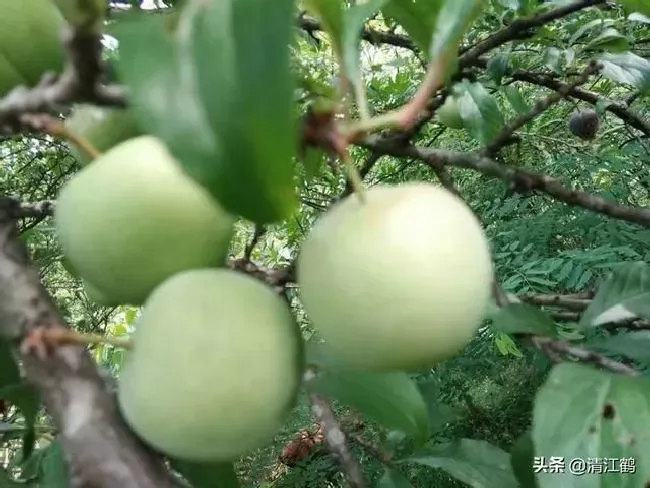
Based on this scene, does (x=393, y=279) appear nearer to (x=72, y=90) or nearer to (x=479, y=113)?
(x=72, y=90)

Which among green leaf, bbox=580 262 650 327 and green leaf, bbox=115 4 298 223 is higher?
green leaf, bbox=115 4 298 223

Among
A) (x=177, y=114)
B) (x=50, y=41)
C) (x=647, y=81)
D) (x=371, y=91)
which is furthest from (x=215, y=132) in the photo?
(x=371, y=91)

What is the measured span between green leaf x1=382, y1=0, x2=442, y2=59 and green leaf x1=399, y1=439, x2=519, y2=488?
1.40ft

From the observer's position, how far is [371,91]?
2125mm

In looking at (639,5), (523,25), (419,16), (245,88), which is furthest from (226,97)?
(523,25)

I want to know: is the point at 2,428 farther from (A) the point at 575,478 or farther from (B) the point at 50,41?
(A) the point at 575,478

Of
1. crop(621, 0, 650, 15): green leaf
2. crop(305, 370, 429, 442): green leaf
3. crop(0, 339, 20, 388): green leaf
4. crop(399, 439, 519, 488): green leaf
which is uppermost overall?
crop(621, 0, 650, 15): green leaf

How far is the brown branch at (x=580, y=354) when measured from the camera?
56 centimetres

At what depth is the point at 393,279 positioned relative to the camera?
0.41m

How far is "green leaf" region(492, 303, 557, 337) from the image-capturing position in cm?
59

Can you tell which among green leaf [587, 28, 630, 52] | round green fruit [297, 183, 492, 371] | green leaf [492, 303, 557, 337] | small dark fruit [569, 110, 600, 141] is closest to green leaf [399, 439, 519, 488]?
green leaf [492, 303, 557, 337]

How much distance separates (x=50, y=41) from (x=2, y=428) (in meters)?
0.54

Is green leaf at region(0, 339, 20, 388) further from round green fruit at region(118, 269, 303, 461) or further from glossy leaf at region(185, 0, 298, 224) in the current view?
glossy leaf at region(185, 0, 298, 224)

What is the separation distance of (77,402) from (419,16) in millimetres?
400
